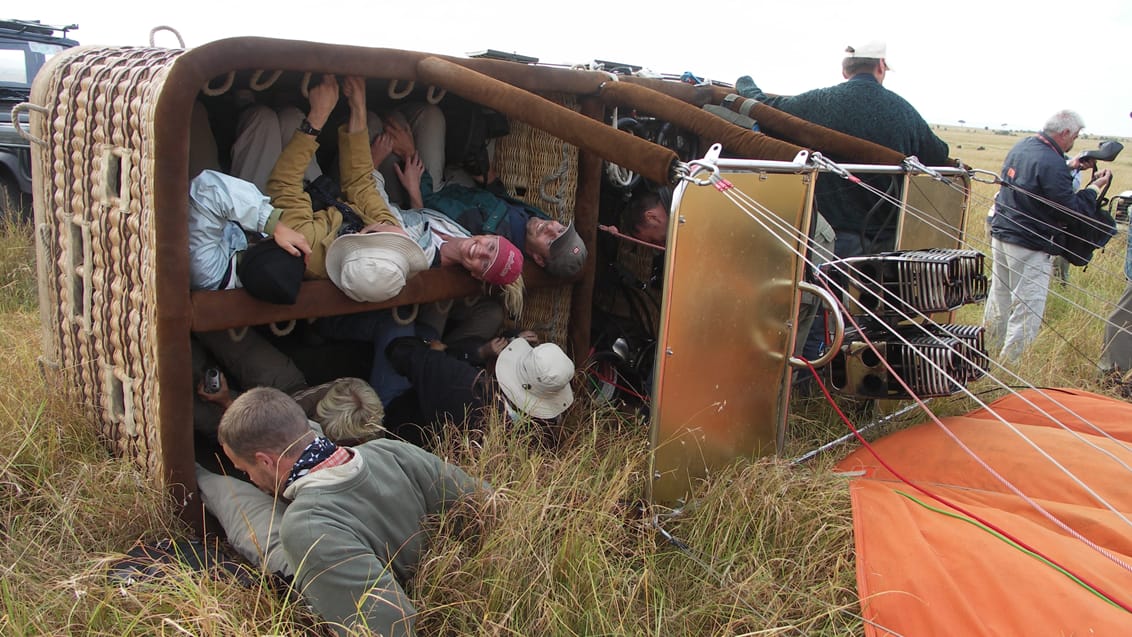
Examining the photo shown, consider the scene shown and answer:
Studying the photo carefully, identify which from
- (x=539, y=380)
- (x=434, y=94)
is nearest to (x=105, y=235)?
(x=434, y=94)

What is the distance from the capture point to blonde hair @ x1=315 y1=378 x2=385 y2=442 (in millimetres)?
3326

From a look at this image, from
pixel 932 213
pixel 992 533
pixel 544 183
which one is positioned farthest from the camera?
pixel 932 213

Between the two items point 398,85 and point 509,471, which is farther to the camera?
point 398,85

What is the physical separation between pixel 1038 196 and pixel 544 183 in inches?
143

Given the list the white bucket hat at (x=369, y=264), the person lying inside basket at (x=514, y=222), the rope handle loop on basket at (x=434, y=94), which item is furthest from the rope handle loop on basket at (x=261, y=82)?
the person lying inside basket at (x=514, y=222)

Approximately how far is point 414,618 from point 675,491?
1.20m

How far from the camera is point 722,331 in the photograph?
10.3ft

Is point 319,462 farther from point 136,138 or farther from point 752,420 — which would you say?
point 752,420

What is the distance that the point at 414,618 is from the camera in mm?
2303

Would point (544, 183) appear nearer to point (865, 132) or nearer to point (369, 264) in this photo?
point (369, 264)

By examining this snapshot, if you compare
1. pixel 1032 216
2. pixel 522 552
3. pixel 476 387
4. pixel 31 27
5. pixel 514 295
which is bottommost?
pixel 522 552

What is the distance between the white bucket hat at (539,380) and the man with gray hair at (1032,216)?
354 cm

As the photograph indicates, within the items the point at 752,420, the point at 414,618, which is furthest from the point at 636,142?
the point at 414,618

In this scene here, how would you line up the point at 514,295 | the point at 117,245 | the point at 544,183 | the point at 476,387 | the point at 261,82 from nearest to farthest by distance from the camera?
1. the point at 117,245
2. the point at 261,82
3. the point at 476,387
4. the point at 514,295
5. the point at 544,183
